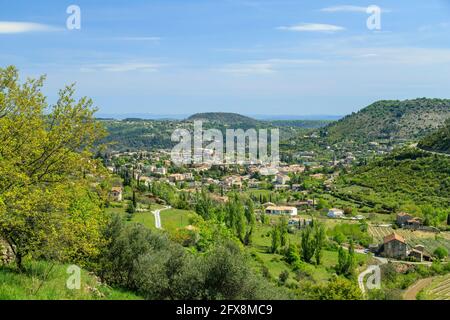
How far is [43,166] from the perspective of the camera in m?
9.67

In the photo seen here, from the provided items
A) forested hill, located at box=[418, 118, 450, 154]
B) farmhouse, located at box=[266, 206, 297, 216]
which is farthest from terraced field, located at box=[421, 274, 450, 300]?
forested hill, located at box=[418, 118, 450, 154]

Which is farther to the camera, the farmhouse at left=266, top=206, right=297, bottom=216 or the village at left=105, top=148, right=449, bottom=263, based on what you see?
the farmhouse at left=266, top=206, right=297, bottom=216

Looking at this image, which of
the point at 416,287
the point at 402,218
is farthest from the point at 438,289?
the point at 402,218

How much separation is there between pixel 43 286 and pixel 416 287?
102 ft

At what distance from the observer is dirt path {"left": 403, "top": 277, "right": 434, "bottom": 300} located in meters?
29.8

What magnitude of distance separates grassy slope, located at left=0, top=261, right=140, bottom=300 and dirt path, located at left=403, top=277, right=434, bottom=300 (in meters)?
24.6

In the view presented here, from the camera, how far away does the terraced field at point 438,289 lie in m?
28.1

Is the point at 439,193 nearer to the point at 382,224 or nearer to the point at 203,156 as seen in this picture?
the point at 382,224

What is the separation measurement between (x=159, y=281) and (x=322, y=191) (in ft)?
236

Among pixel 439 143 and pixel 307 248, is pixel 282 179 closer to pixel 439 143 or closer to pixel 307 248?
pixel 439 143

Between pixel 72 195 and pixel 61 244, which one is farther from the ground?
pixel 72 195

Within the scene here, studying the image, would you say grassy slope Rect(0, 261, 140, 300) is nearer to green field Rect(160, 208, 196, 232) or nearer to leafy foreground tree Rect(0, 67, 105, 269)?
leafy foreground tree Rect(0, 67, 105, 269)
